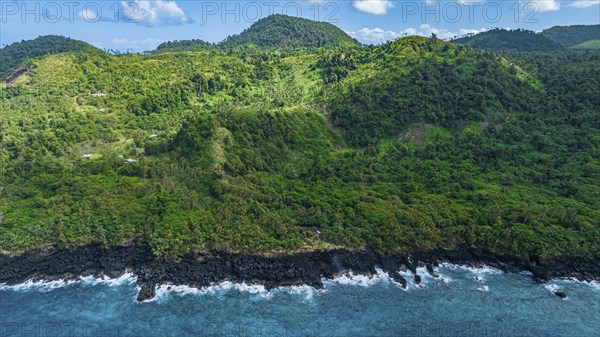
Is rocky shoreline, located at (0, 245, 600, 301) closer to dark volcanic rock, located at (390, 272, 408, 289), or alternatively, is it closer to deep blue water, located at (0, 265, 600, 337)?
dark volcanic rock, located at (390, 272, 408, 289)

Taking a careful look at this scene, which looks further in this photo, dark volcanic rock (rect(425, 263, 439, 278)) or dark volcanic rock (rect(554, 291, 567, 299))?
dark volcanic rock (rect(425, 263, 439, 278))

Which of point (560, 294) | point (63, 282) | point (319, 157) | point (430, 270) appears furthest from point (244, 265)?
point (560, 294)

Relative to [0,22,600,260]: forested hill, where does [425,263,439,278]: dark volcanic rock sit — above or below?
below

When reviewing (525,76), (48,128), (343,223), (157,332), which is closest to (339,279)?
(343,223)

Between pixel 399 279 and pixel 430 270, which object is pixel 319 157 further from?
pixel 399 279

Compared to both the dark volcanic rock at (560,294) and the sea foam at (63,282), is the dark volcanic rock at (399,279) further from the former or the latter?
the sea foam at (63,282)

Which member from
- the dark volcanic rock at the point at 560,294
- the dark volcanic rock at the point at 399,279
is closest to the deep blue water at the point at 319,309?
the dark volcanic rock at the point at 560,294

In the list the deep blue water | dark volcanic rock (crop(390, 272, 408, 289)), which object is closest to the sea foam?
the deep blue water
